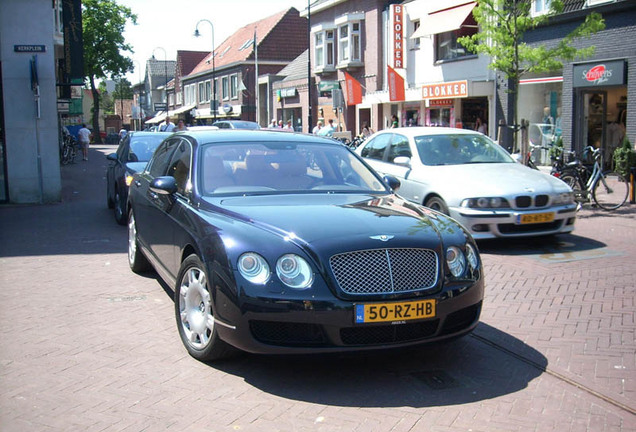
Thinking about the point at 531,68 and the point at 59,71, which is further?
the point at 59,71

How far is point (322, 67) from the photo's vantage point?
37.1 metres

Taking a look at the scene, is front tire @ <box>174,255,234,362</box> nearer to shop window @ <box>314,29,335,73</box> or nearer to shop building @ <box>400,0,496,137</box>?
shop building @ <box>400,0,496,137</box>

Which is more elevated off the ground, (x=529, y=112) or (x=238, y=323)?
(x=529, y=112)

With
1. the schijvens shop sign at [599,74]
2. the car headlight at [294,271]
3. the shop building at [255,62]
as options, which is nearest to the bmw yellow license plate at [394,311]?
the car headlight at [294,271]

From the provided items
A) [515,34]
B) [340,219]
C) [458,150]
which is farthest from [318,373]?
[515,34]

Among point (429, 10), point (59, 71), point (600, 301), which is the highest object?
point (429, 10)

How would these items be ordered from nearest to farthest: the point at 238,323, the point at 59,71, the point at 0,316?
1. the point at 238,323
2. the point at 0,316
3. the point at 59,71

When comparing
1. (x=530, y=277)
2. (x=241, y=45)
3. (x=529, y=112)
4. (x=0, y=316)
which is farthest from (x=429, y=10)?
(x=241, y=45)

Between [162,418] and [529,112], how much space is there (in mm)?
20321

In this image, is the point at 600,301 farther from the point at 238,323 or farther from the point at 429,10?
the point at 429,10

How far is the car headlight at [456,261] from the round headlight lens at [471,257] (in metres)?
0.07

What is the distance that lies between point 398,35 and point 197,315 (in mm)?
26754

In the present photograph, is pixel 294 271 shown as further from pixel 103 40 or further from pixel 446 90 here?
pixel 103 40

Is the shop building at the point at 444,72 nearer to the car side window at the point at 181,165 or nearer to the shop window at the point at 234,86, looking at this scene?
the car side window at the point at 181,165
